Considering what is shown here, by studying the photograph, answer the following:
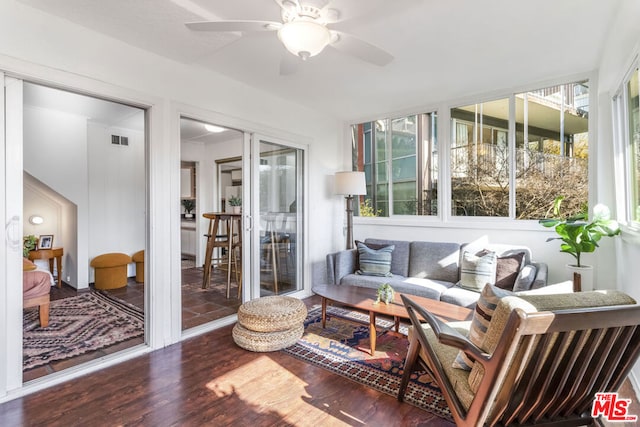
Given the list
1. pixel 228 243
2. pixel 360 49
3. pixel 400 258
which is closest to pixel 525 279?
pixel 400 258

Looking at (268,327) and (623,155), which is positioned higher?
(623,155)

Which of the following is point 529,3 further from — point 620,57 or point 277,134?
point 277,134

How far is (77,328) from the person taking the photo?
3.21 metres

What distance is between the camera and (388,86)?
369 cm

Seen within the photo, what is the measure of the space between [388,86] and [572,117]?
1953mm

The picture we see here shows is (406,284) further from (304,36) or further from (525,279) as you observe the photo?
(304,36)

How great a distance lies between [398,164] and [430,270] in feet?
5.21

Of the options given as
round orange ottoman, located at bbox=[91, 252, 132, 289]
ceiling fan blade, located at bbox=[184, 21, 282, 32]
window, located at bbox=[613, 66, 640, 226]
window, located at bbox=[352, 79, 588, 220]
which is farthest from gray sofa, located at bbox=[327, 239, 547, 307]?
round orange ottoman, located at bbox=[91, 252, 132, 289]

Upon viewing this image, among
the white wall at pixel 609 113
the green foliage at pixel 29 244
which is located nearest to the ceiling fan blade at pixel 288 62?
the white wall at pixel 609 113

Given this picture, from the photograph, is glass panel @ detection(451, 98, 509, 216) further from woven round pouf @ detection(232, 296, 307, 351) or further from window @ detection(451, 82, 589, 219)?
woven round pouf @ detection(232, 296, 307, 351)

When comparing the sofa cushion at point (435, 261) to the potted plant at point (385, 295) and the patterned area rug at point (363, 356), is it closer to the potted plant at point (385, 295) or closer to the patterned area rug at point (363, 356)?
the patterned area rug at point (363, 356)

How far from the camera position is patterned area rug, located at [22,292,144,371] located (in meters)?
2.71

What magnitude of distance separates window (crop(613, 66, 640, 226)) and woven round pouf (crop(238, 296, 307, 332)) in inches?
103

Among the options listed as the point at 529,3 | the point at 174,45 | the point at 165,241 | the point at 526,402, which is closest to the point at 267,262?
the point at 165,241
